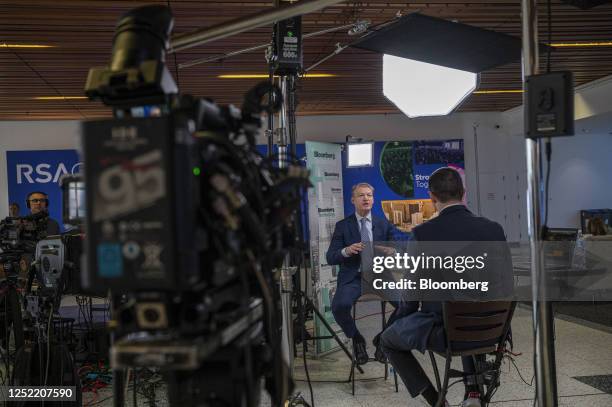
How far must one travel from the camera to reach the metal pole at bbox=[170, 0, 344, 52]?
1.42 meters

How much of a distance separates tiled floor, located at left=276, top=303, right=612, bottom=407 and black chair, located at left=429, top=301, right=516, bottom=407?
106 centimetres

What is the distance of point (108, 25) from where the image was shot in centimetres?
486

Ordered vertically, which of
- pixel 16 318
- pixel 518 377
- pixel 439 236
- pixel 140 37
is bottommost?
pixel 518 377

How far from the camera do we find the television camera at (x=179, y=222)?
947mm

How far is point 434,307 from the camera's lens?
2760 millimetres

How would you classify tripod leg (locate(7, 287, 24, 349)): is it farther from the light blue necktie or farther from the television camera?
the television camera

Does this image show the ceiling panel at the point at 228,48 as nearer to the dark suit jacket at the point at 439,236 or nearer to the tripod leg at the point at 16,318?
the dark suit jacket at the point at 439,236

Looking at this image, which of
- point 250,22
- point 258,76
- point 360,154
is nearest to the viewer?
point 250,22

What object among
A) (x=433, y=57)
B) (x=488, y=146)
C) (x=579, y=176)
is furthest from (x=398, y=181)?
(x=433, y=57)

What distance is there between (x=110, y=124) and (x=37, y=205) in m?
5.22

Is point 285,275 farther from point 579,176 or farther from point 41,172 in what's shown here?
point 579,176

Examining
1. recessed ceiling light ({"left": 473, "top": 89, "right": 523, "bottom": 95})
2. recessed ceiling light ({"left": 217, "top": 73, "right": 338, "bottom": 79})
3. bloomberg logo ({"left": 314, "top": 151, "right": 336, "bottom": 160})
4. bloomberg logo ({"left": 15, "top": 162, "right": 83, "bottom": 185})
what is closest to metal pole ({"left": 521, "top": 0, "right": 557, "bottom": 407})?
bloomberg logo ({"left": 314, "top": 151, "right": 336, "bottom": 160})

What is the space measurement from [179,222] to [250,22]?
734 millimetres

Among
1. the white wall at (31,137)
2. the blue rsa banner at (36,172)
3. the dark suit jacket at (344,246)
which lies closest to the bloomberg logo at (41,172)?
the blue rsa banner at (36,172)
